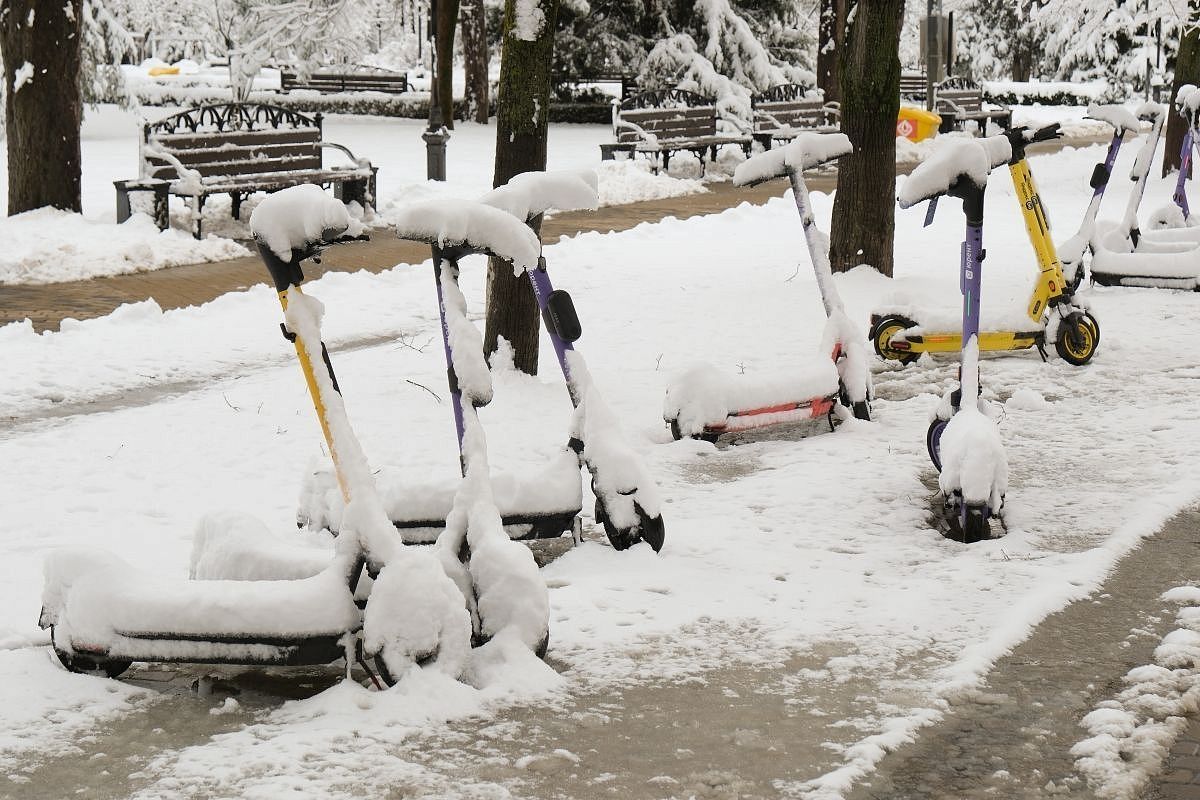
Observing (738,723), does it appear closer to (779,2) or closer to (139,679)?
(139,679)

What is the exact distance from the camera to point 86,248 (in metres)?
12.0

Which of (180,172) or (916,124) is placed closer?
(180,172)

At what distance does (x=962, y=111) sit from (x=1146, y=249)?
717 inches

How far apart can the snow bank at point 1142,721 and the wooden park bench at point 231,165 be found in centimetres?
1062

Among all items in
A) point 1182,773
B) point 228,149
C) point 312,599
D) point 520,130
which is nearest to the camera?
point 1182,773

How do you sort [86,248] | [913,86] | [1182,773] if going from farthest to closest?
[913,86], [86,248], [1182,773]

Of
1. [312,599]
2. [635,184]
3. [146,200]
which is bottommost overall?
[312,599]

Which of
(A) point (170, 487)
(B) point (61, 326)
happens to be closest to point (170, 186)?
(B) point (61, 326)

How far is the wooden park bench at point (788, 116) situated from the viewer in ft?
70.6

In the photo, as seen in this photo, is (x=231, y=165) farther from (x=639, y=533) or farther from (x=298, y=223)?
(x=298, y=223)

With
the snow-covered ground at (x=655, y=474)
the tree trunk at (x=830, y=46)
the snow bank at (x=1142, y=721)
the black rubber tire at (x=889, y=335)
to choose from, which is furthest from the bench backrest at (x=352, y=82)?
the snow bank at (x=1142, y=721)

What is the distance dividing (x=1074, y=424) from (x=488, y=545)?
396 cm

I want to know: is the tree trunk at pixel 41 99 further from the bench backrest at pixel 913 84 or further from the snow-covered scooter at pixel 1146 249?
the bench backrest at pixel 913 84

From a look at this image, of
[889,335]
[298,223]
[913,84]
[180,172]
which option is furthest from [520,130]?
[913,84]
